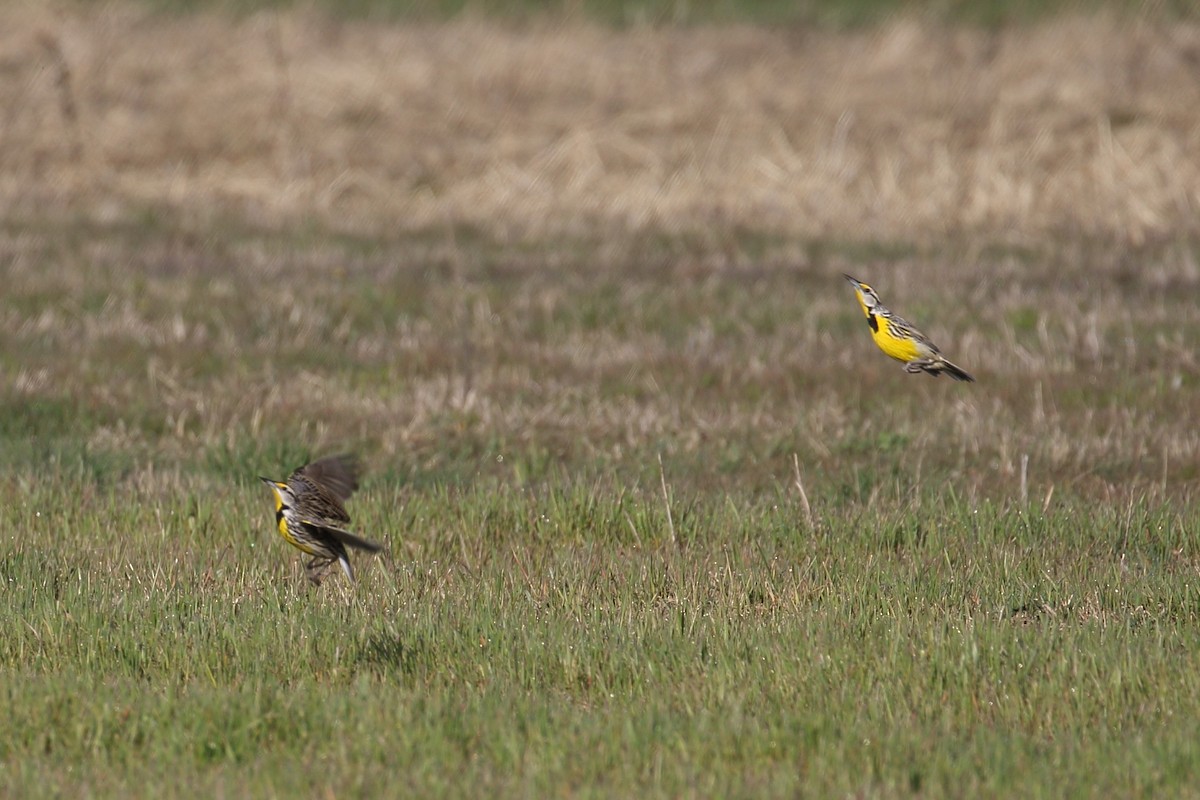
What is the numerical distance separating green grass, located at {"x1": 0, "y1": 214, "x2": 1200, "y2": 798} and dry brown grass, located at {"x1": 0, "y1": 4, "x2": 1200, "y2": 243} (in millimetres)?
4166

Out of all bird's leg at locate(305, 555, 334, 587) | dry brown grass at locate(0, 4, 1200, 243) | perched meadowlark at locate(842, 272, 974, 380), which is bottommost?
dry brown grass at locate(0, 4, 1200, 243)

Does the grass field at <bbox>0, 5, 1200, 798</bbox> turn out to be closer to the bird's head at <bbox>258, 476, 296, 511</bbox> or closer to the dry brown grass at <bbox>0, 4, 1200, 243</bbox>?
the dry brown grass at <bbox>0, 4, 1200, 243</bbox>

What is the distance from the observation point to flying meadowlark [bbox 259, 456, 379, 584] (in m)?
6.33

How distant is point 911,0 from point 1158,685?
73.5 ft

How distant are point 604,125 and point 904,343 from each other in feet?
49.5

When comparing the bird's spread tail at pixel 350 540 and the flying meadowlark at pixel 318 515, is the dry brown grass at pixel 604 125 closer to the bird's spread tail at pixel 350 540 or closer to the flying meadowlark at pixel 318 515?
the flying meadowlark at pixel 318 515

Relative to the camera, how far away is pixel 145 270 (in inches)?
563

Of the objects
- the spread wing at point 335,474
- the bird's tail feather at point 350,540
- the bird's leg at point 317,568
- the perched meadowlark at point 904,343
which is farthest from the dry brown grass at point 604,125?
the bird's tail feather at point 350,540

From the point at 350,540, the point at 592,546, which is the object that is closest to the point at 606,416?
the point at 592,546

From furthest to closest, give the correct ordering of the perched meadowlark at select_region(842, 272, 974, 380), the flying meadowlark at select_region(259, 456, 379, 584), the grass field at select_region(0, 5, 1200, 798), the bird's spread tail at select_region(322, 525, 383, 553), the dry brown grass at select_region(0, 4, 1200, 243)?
the dry brown grass at select_region(0, 4, 1200, 243), the flying meadowlark at select_region(259, 456, 379, 584), the perched meadowlark at select_region(842, 272, 974, 380), the bird's spread tail at select_region(322, 525, 383, 553), the grass field at select_region(0, 5, 1200, 798)

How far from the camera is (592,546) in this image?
23.7ft

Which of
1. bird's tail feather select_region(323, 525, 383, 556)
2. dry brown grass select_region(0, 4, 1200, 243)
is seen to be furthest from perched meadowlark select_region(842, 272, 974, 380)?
dry brown grass select_region(0, 4, 1200, 243)

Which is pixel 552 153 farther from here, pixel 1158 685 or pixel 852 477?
pixel 1158 685

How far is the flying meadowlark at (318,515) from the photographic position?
6.33 metres
